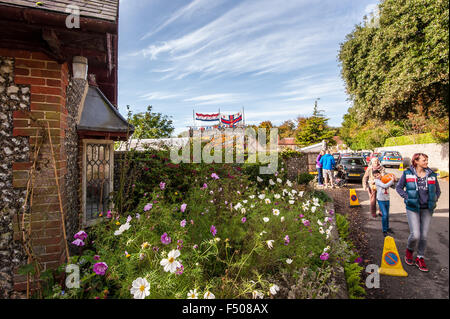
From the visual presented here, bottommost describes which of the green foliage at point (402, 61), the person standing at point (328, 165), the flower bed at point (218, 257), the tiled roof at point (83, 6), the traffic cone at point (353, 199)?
the flower bed at point (218, 257)

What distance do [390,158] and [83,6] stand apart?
331cm

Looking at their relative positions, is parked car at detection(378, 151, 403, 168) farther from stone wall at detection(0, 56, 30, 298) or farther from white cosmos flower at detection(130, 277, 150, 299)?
stone wall at detection(0, 56, 30, 298)

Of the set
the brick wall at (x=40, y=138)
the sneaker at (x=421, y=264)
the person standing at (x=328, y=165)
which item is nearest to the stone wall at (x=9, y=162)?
the brick wall at (x=40, y=138)

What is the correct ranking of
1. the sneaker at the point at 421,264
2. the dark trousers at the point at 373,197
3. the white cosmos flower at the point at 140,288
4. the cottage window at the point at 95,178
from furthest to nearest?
the cottage window at the point at 95,178, the white cosmos flower at the point at 140,288, the dark trousers at the point at 373,197, the sneaker at the point at 421,264

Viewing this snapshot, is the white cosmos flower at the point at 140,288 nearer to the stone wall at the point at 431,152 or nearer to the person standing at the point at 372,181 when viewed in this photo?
the person standing at the point at 372,181

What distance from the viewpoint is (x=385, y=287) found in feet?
2.71

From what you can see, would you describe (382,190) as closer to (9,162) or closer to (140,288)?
(140,288)

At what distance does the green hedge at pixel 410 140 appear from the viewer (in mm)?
635

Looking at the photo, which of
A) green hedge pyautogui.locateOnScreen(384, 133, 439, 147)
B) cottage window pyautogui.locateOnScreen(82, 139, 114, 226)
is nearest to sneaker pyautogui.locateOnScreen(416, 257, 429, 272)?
→ green hedge pyautogui.locateOnScreen(384, 133, 439, 147)

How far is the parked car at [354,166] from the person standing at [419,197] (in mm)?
151

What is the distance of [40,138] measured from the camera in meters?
2.74

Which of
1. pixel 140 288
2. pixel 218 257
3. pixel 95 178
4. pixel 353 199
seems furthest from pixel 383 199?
pixel 95 178

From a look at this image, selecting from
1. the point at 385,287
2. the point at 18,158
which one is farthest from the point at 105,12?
the point at 385,287

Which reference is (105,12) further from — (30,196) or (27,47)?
(30,196)
